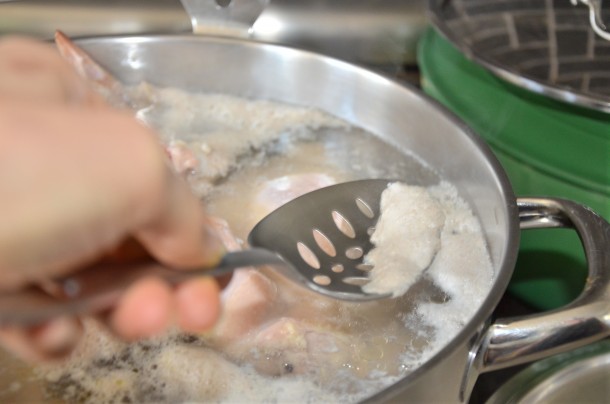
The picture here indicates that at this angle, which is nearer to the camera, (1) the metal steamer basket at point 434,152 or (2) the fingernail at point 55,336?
(2) the fingernail at point 55,336

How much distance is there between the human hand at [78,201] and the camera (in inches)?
9.5

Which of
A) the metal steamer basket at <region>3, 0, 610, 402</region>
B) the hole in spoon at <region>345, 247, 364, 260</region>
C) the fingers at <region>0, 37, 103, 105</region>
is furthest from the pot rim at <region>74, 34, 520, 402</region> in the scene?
the fingers at <region>0, 37, 103, 105</region>

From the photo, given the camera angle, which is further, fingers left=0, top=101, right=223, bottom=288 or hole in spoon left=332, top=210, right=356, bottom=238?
hole in spoon left=332, top=210, right=356, bottom=238

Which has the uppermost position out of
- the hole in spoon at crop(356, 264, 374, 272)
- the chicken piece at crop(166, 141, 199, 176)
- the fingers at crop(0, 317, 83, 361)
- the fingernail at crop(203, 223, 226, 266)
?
the fingernail at crop(203, 223, 226, 266)

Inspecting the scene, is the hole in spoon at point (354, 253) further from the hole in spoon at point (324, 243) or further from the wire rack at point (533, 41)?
the wire rack at point (533, 41)

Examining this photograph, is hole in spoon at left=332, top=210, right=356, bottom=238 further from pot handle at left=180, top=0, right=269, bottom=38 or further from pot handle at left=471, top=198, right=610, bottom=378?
pot handle at left=180, top=0, right=269, bottom=38

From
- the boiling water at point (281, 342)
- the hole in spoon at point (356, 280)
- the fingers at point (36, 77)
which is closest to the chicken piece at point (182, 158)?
the boiling water at point (281, 342)

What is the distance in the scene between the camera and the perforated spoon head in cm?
48

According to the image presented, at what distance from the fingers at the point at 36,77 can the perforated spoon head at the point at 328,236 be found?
18 cm

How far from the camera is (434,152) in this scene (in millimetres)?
690

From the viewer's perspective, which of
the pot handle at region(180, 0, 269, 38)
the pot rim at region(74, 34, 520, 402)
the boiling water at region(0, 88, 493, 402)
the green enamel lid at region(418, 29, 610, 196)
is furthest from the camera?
the pot handle at region(180, 0, 269, 38)

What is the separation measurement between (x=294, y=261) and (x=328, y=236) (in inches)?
2.8

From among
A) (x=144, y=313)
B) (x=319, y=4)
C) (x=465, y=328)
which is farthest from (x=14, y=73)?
(x=319, y=4)

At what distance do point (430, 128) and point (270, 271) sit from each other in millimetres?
245
